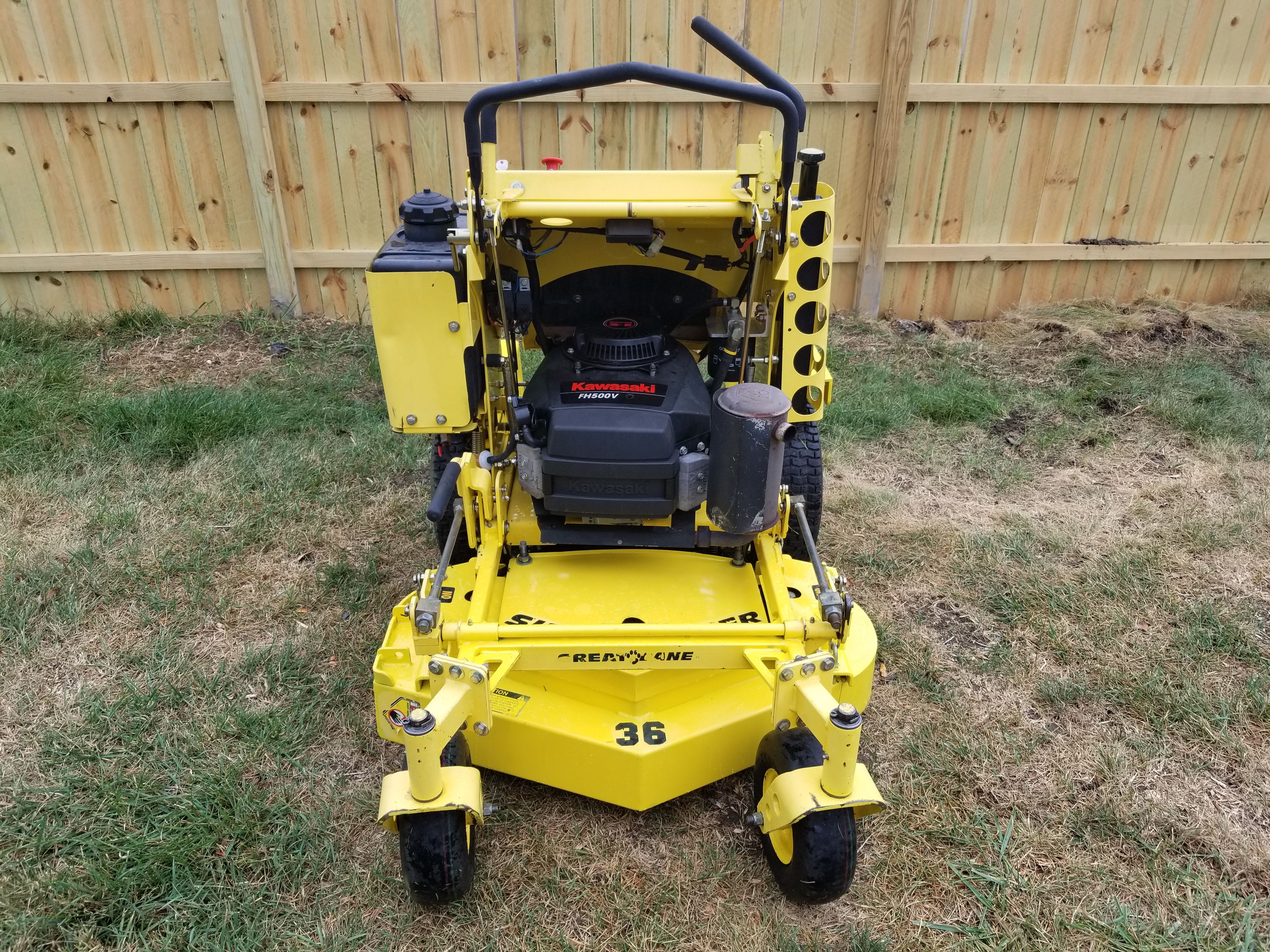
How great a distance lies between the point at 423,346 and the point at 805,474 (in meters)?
1.49

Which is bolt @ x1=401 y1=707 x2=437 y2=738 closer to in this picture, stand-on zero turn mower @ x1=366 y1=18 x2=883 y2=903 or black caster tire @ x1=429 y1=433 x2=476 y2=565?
stand-on zero turn mower @ x1=366 y1=18 x2=883 y2=903

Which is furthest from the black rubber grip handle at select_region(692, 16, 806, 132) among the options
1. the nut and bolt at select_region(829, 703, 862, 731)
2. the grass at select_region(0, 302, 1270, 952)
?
the grass at select_region(0, 302, 1270, 952)

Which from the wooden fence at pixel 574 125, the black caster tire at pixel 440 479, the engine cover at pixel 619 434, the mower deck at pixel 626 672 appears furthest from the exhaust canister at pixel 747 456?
the wooden fence at pixel 574 125

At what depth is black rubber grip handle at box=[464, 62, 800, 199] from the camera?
6.88ft

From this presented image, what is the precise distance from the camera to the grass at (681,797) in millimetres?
2266

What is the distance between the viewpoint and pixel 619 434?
2.40m

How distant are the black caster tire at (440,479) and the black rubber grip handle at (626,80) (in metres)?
1.02

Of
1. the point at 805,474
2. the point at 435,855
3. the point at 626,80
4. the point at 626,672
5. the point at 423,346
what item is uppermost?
the point at 626,80

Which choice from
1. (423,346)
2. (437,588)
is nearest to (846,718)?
(437,588)

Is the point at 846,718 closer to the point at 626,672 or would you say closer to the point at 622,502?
the point at 626,672

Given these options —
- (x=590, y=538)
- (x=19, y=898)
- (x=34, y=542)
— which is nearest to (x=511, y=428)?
(x=590, y=538)

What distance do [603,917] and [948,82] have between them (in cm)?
530

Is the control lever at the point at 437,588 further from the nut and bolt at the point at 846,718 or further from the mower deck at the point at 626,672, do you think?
the nut and bolt at the point at 846,718

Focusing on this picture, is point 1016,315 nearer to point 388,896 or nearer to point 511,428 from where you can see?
point 511,428
